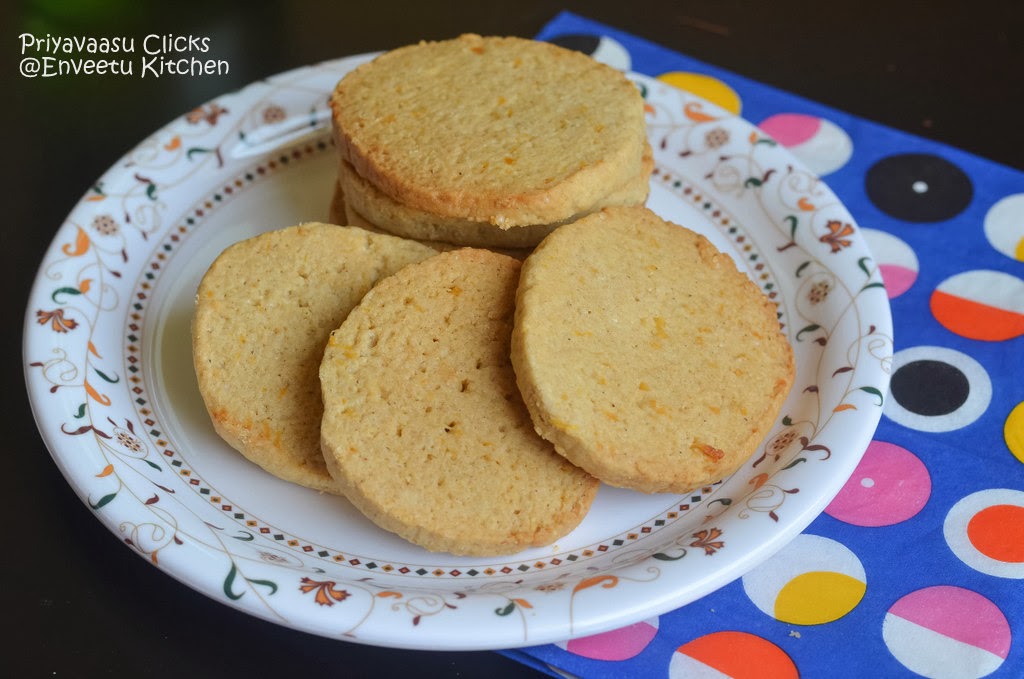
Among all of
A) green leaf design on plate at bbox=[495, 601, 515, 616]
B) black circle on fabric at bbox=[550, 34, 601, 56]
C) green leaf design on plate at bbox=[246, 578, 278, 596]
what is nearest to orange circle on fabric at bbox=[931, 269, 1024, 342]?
black circle on fabric at bbox=[550, 34, 601, 56]

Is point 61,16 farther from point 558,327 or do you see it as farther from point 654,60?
point 558,327

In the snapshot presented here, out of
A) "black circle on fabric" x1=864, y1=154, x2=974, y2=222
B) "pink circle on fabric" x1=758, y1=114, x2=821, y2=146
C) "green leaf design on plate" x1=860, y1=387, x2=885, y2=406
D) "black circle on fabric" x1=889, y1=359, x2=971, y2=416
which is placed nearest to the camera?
"green leaf design on plate" x1=860, y1=387, x2=885, y2=406

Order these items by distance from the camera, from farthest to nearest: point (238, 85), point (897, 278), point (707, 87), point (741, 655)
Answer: point (238, 85), point (707, 87), point (897, 278), point (741, 655)

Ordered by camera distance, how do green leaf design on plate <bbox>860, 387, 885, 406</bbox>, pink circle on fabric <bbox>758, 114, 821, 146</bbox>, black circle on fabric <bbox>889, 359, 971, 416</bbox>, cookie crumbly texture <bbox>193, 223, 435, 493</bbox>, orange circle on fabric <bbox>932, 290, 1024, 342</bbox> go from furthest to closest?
pink circle on fabric <bbox>758, 114, 821, 146</bbox> < orange circle on fabric <bbox>932, 290, 1024, 342</bbox> < black circle on fabric <bbox>889, 359, 971, 416</bbox> < green leaf design on plate <bbox>860, 387, 885, 406</bbox> < cookie crumbly texture <bbox>193, 223, 435, 493</bbox>

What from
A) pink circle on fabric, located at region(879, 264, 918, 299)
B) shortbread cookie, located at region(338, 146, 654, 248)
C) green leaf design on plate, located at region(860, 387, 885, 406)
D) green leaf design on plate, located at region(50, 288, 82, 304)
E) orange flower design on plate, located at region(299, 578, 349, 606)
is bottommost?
orange flower design on plate, located at region(299, 578, 349, 606)

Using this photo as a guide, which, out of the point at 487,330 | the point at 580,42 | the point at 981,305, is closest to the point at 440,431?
the point at 487,330

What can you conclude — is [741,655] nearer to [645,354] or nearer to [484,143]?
[645,354]

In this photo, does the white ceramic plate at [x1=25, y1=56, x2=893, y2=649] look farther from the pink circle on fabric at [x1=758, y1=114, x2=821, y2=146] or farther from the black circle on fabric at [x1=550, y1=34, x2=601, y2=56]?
the black circle on fabric at [x1=550, y1=34, x2=601, y2=56]
